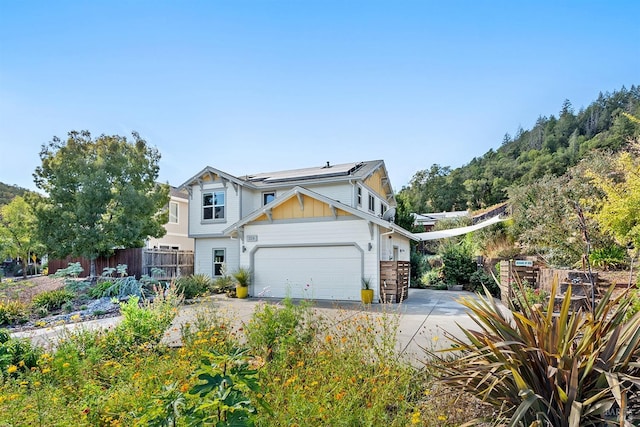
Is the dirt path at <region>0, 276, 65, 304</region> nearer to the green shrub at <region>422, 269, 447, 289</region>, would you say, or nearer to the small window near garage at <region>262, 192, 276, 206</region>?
the small window near garage at <region>262, 192, 276, 206</region>

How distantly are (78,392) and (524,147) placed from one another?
6546 cm

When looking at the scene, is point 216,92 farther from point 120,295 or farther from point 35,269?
point 35,269

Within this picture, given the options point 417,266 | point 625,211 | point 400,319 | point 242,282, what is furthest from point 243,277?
point 625,211

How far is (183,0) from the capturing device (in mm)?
7969

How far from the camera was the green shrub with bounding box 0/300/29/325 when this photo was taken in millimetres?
9453

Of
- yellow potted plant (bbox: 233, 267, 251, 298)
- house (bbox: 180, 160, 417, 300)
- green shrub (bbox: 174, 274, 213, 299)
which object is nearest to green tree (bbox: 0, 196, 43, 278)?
house (bbox: 180, 160, 417, 300)

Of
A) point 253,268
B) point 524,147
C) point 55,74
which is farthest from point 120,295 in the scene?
point 524,147

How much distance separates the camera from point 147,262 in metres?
17.6

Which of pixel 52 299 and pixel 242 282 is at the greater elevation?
pixel 242 282

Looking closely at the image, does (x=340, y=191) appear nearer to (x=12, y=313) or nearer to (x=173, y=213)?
(x=12, y=313)

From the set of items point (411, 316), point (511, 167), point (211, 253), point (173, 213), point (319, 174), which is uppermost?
point (511, 167)

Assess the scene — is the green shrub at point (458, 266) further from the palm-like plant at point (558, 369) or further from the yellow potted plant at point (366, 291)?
the palm-like plant at point (558, 369)

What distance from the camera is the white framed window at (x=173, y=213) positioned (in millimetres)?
24266

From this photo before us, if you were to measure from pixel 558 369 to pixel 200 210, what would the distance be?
1801 cm
